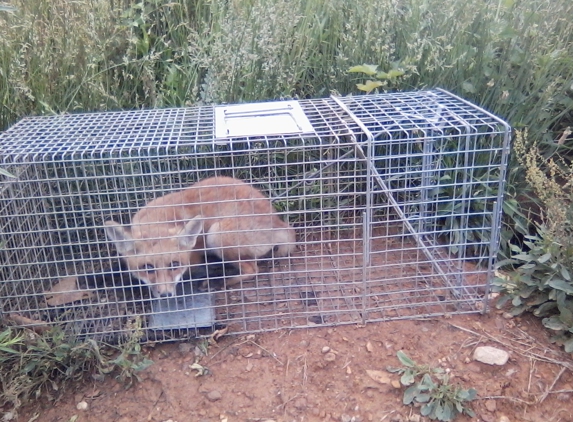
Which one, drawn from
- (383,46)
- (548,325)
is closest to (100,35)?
(383,46)

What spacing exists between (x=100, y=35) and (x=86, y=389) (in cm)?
281

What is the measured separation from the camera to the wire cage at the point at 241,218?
2.82 meters

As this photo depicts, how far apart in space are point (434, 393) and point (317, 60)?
277 cm

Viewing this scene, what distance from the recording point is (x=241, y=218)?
3.29m

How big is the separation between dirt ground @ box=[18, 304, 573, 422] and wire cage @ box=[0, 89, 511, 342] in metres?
0.14

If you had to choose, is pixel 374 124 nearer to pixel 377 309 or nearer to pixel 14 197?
pixel 377 309

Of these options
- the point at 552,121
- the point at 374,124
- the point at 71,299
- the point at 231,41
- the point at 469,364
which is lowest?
the point at 469,364

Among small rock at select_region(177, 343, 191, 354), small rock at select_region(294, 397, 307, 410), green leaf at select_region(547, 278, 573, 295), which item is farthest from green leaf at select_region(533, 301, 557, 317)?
small rock at select_region(177, 343, 191, 354)

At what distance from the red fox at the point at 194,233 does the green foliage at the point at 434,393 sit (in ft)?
3.46

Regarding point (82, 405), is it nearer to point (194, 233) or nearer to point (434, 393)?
point (194, 233)

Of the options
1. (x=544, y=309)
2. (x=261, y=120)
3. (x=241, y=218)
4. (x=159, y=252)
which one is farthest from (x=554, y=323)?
(x=159, y=252)

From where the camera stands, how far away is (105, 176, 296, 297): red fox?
311 cm

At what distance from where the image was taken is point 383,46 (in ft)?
13.0

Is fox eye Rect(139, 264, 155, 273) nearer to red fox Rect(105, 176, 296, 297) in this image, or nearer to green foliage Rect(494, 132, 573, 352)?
red fox Rect(105, 176, 296, 297)
